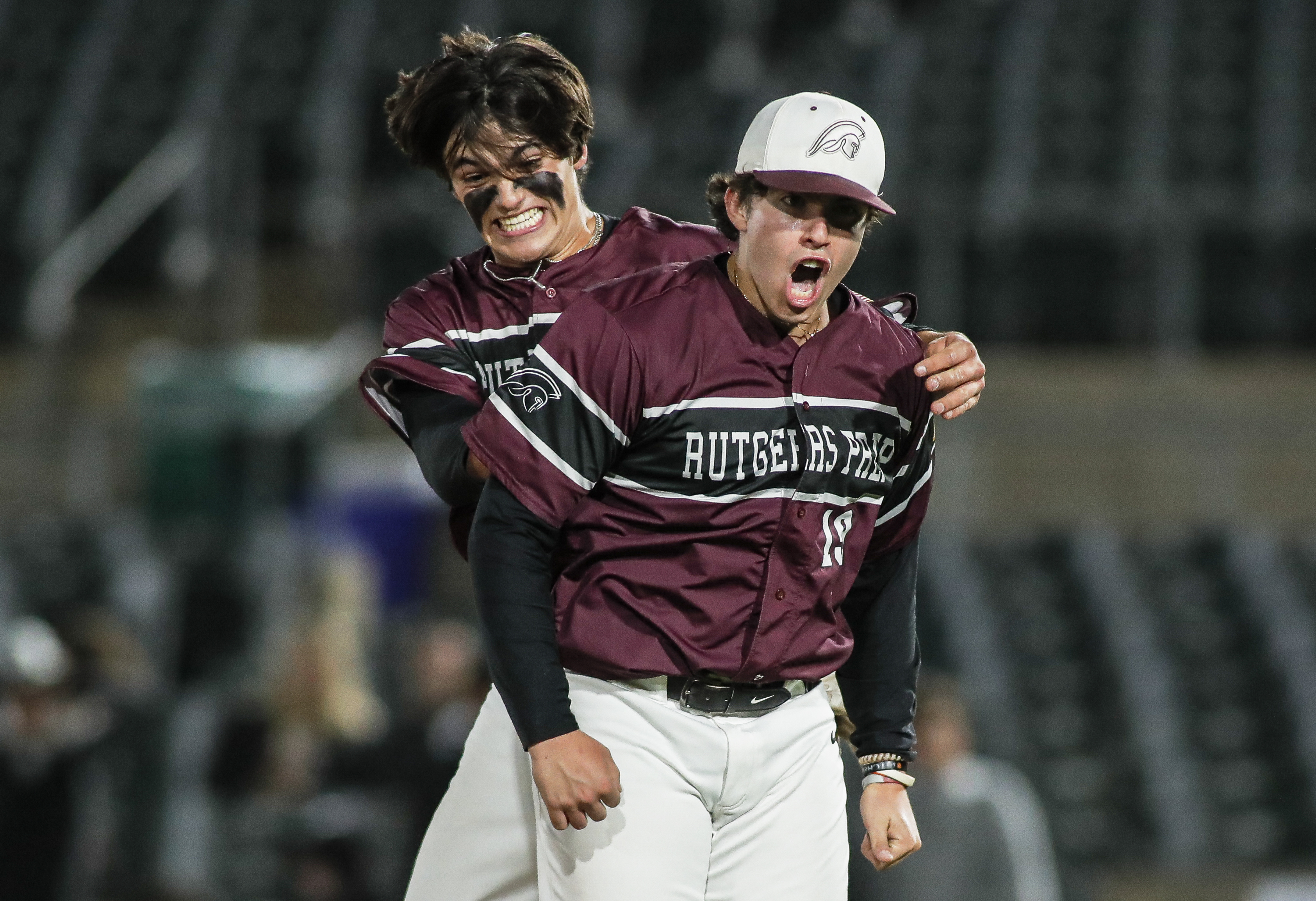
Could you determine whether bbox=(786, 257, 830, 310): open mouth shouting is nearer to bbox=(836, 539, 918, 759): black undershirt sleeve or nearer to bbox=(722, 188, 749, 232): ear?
bbox=(722, 188, 749, 232): ear

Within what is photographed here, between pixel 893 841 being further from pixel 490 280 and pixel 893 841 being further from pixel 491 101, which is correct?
pixel 491 101

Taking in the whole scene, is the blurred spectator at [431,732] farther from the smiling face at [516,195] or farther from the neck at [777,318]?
the neck at [777,318]

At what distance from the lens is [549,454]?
6.41ft

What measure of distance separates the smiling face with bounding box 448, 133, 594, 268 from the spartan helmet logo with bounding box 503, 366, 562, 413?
38cm

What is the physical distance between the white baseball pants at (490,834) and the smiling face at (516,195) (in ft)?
1.95

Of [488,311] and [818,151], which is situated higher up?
[818,151]

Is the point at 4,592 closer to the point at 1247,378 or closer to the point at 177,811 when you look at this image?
the point at 177,811

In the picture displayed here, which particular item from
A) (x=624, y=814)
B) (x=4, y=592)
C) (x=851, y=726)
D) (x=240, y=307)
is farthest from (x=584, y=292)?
(x=240, y=307)

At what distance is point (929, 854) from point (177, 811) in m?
2.25

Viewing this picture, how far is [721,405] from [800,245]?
0.66 ft

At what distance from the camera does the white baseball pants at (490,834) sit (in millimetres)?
2182

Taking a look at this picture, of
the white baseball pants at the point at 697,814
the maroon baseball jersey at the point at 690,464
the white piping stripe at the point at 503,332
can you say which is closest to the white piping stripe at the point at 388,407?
the white piping stripe at the point at 503,332

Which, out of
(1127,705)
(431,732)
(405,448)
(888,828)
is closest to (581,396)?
(888,828)

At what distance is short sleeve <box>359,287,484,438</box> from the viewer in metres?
2.28
